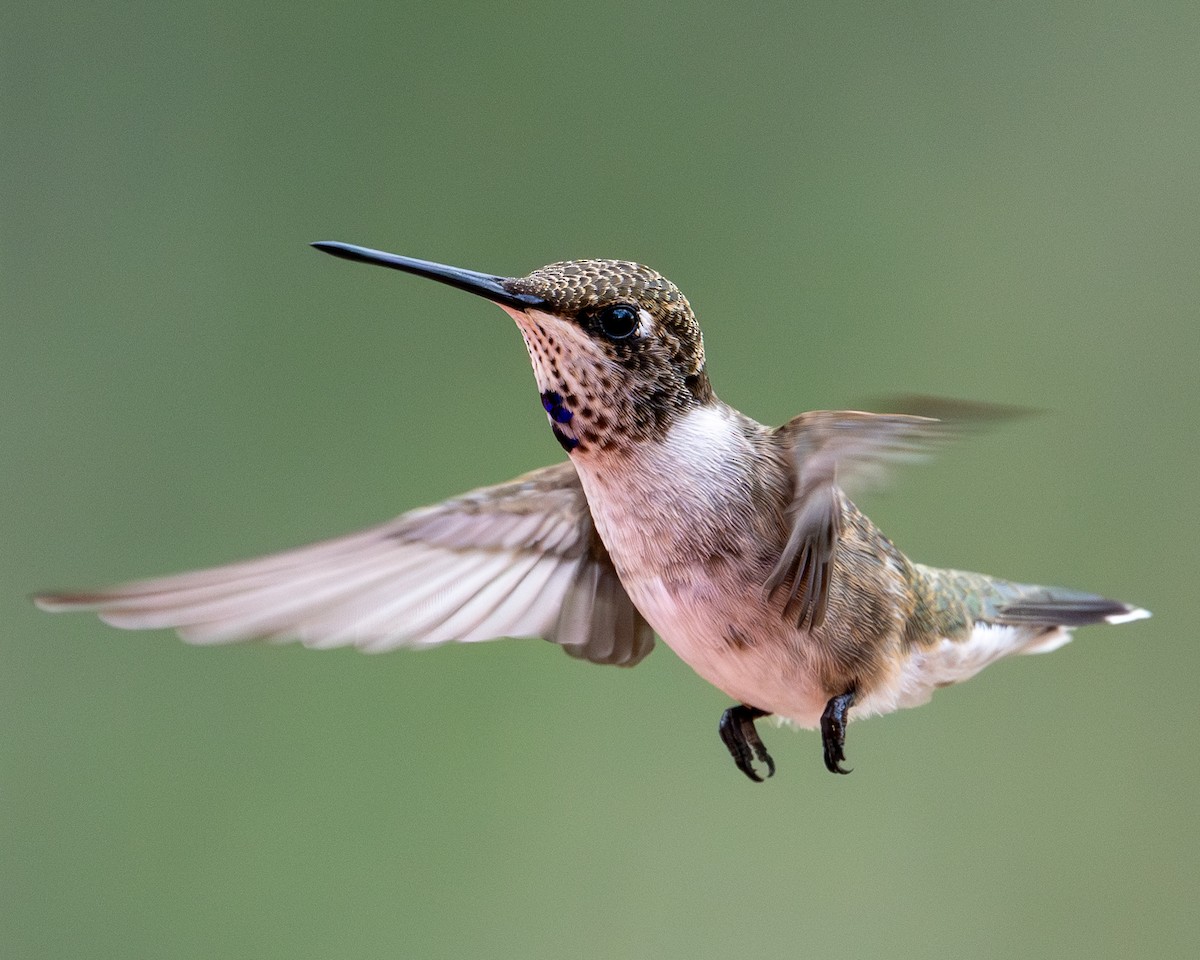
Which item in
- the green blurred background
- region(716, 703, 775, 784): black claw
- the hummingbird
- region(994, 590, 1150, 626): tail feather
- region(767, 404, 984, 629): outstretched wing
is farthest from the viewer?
the green blurred background

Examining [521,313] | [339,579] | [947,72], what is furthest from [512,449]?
[521,313]

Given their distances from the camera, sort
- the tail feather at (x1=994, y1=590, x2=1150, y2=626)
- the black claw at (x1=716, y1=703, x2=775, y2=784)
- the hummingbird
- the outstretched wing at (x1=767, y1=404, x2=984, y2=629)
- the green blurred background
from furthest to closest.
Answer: the green blurred background, the tail feather at (x1=994, y1=590, x2=1150, y2=626), the black claw at (x1=716, y1=703, x2=775, y2=784), the hummingbird, the outstretched wing at (x1=767, y1=404, x2=984, y2=629)

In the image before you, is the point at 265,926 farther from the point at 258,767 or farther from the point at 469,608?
the point at 469,608

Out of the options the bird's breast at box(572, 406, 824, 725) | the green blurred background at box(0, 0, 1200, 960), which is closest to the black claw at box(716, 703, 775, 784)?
the bird's breast at box(572, 406, 824, 725)

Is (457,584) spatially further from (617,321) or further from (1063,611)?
(1063,611)

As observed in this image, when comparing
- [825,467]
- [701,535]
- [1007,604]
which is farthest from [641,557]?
[1007,604]

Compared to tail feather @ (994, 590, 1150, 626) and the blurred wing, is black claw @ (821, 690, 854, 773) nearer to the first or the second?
the blurred wing

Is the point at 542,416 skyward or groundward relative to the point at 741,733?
skyward
